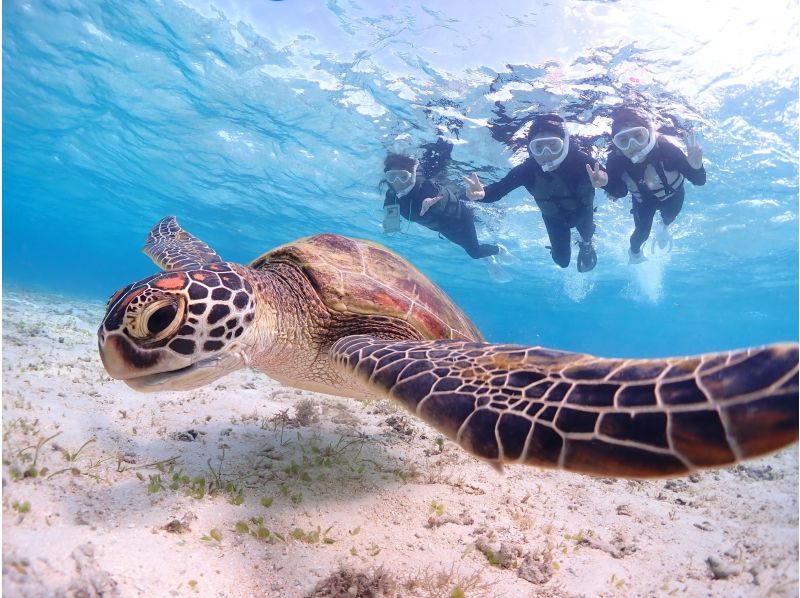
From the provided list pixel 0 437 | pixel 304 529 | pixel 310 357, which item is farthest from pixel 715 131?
pixel 0 437

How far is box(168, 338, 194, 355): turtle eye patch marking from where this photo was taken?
2.47 m

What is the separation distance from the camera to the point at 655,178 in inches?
364

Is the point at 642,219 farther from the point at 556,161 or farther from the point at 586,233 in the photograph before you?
the point at 556,161

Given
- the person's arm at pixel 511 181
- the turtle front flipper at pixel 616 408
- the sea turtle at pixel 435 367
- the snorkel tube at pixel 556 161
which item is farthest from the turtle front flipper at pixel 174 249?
the snorkel tube at pixel 556 161

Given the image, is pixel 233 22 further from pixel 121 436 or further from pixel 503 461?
pixel 503 461

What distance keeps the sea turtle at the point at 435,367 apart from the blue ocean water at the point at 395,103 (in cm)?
823

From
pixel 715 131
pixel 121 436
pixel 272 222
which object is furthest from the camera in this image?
pixel 272 222

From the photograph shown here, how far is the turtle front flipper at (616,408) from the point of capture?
1251 millimetres

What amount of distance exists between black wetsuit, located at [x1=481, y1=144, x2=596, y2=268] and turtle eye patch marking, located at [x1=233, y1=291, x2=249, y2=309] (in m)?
8.31

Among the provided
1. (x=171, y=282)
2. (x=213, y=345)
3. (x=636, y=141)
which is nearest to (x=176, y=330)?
(x=213, y=345)

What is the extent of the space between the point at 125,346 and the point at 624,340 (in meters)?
91.6

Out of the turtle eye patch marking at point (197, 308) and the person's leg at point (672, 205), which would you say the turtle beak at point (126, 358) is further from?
the person's leg at point (672, 205)

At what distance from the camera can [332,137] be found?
15.3m

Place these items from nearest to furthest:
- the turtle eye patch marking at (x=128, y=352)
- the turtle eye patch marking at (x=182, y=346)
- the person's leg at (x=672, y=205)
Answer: the turtle eye patch marking at (x=128, y=352), the turtle eye patch marking at (x=182, y=346), the person's leg at (x=672, y=205)
